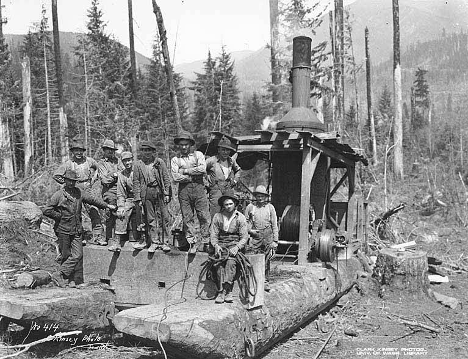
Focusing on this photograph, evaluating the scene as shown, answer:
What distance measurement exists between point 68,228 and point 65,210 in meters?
0.32

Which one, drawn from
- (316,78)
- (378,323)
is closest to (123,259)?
(378,323)

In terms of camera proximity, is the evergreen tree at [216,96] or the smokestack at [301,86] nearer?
the smokestack at [301,86]

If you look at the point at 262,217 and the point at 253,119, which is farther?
the point at 253,119

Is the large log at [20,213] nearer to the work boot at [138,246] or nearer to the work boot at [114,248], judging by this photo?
the work boot at [114,248]

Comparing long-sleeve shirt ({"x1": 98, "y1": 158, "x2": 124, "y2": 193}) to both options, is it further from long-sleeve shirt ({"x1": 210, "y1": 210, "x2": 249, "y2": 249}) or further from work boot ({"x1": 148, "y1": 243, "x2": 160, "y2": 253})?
long-sleeve shirt ({"x1": 210, "y1": 210, "x2": 249, "y2": 249})

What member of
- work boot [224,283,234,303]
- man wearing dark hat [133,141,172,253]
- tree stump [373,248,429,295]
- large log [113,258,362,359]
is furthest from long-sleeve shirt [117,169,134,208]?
tree stump [373,248,429,295]

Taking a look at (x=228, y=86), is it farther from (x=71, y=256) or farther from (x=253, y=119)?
(x=71, y=256)

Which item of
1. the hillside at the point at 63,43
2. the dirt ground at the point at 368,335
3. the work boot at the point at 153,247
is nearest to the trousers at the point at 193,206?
the work boot at the point at 153,247

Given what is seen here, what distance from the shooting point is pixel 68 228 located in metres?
9.16

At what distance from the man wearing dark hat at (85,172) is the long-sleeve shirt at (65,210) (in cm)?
67

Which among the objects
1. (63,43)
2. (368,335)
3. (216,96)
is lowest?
(368,335)

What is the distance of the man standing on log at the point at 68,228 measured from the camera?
913cm

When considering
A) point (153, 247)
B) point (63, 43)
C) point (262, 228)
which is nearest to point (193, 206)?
point (153, 247)

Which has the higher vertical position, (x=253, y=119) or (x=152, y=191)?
(x=253, y=119)
